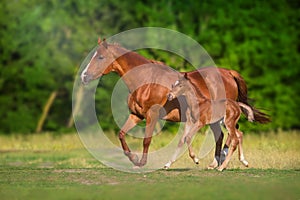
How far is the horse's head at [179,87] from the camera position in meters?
16.6

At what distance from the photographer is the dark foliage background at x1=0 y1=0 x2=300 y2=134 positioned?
41125 mm

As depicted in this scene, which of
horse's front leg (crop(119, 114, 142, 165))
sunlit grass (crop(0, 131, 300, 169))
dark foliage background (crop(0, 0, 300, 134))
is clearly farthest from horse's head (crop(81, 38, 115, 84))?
dark foliage background (crop(0, 0, 300, 134))

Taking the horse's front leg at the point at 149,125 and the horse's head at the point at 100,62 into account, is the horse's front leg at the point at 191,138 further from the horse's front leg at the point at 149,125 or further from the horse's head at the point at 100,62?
the horse's head at the point at 100,62

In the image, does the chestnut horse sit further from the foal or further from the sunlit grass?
the sunlit grass

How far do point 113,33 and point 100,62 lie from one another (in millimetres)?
31164

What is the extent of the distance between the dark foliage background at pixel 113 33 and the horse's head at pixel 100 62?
18.6 metres

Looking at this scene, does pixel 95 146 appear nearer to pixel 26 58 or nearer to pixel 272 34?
pixel 272 34

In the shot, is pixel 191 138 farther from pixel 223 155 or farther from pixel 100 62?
pixel 100 62

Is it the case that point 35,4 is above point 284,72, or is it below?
above

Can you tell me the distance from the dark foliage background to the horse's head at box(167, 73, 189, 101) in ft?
61.0

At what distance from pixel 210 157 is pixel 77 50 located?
2967cm

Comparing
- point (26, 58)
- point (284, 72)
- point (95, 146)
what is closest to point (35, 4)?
point (26, 58)

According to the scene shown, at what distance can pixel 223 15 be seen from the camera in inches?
1658

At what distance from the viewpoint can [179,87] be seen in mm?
16844
